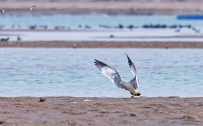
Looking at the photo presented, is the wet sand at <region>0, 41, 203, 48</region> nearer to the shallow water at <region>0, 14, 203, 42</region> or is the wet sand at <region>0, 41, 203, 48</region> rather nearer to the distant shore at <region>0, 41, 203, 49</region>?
the distant shore at <region>0, 41, 203, 49</region>

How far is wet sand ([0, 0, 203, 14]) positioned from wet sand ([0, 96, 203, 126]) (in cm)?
11860

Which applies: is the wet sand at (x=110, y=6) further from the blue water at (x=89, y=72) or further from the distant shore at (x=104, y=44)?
the blue water at (x=89, y=72)

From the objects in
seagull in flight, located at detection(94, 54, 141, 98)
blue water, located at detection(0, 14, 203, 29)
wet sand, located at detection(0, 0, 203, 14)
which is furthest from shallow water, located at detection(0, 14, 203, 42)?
wet sand, located at detection(0, 0, 203, 14)

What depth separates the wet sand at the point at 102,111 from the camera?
1374 cm

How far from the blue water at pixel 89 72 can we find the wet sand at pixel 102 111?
2030 millimetres

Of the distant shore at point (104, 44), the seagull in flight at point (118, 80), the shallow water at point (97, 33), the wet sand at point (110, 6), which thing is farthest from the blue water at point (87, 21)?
the seagull in flight at point (118, 80)

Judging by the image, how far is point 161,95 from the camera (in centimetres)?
1897

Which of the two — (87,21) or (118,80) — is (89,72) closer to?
(118,80)

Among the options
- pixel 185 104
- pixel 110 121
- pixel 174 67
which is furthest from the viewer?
pixel 174 67

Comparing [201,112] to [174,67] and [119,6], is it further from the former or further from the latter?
[119,6]

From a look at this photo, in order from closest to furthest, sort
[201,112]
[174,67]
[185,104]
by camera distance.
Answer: [201,112]
[185,104]
[174,67]

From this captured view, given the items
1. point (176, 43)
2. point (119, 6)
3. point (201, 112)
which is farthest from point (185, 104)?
point (119, 6)

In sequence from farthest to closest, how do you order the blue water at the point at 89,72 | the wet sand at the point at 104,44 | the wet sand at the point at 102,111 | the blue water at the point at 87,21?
1. the blue water at the point at 87,21
2. the wet sand at the point at 104,44
3. the blue water at the point at 89,72
4. the wet sand at the point at 102,111

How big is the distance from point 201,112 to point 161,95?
13.5ft
